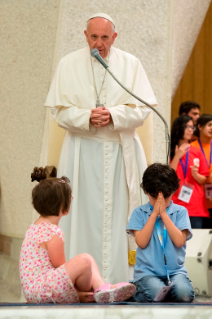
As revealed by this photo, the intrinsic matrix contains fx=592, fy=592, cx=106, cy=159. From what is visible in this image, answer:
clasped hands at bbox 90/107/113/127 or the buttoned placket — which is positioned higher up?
clasped hands at bbox 90/107/113/127

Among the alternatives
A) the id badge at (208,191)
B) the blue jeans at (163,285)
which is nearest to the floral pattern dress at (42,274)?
the blue jeans at (163,285)

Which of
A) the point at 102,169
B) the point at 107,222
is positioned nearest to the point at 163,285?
the point at 107,222

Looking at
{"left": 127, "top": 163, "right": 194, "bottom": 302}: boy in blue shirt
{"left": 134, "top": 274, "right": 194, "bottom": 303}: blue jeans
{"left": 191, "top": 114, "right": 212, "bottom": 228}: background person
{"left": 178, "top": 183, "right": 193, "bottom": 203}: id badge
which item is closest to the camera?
{"left": 134, "top": 274, "right": 194, "bottom": 303}: blue jeans

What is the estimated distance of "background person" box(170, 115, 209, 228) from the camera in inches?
212

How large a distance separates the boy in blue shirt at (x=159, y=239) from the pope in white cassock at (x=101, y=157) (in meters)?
0.59

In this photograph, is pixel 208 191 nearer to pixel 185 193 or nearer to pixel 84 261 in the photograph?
pixel 185 193

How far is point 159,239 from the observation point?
10.6 feet

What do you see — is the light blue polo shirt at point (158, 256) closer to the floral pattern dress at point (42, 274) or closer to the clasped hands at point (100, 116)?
the floral pattern dress at point (42, 274)

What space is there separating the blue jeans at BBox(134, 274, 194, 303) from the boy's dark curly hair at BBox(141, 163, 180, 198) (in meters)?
0.46

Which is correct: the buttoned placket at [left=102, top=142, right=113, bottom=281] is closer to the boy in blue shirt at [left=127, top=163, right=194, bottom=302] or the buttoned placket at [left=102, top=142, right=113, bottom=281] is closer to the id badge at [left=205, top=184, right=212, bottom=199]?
the boy in blue shirt at [left=127, top=163, right=194, bottom=302]

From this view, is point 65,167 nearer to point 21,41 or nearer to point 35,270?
point 35,270

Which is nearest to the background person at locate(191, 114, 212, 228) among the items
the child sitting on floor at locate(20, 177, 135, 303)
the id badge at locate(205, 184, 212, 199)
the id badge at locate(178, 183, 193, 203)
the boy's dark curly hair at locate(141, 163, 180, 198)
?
the id badge at locate(205, 184, 212, 199)

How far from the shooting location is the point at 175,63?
5863 millimetres

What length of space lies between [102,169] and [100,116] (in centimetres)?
40
